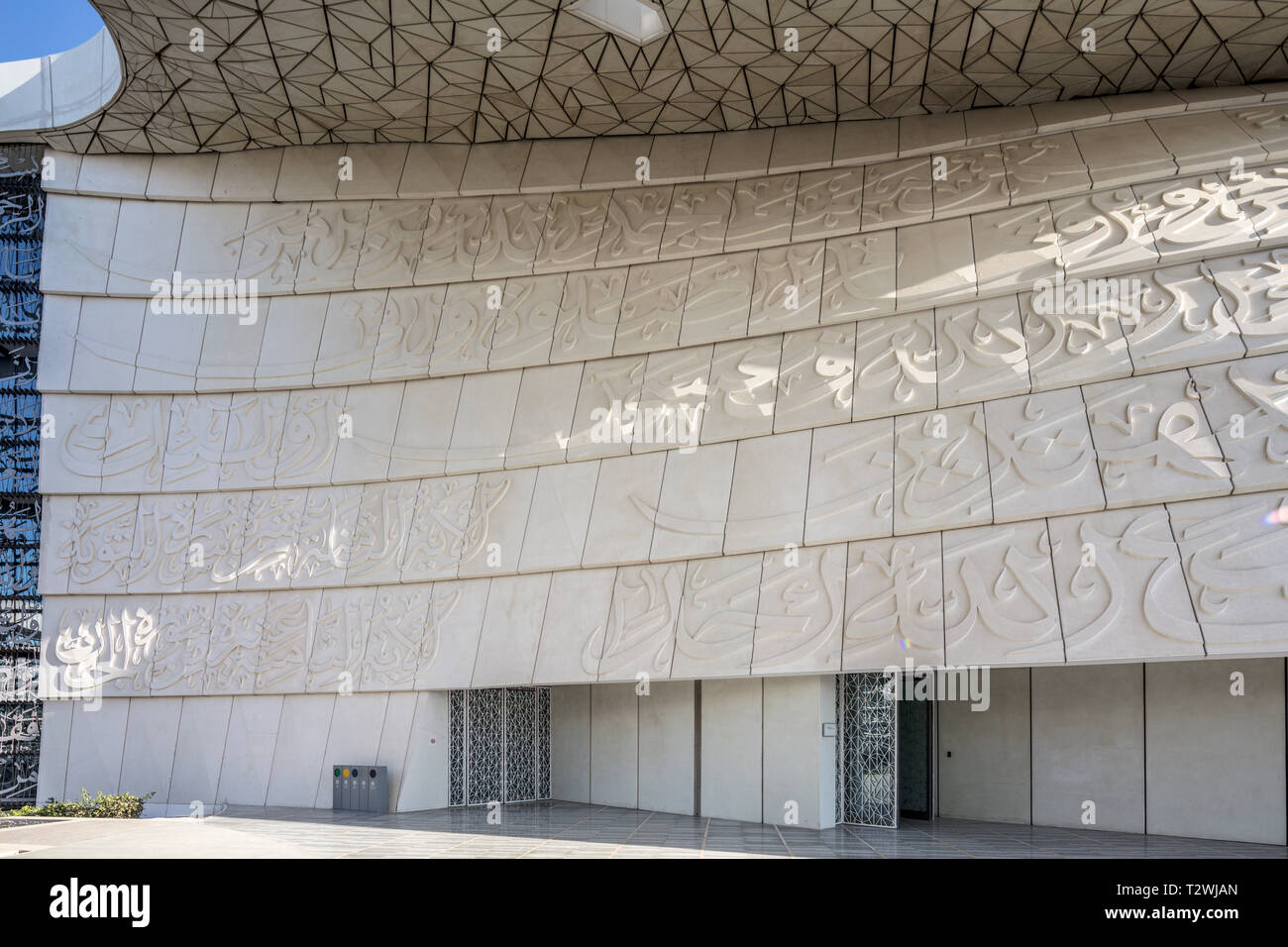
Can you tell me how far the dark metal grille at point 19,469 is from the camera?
48.9 feet

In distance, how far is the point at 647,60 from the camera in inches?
499

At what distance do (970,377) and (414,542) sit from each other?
757 cm

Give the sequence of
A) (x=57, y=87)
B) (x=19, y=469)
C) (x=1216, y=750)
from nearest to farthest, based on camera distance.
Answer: (x=1216, y=750), (x=57, y=87), (x=19, y=469)

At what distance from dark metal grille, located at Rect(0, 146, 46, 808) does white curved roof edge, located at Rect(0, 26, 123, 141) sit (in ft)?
1.78

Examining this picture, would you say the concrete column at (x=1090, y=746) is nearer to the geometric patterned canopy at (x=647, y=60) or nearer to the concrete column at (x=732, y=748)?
the concrete column at (x=732, y=748)

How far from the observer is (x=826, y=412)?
39.9ft

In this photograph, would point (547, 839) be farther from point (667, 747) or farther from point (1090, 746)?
point (1090, 746)

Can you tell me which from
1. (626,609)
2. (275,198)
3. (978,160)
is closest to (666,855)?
(626,609)

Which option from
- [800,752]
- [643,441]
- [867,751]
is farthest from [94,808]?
[867,751]

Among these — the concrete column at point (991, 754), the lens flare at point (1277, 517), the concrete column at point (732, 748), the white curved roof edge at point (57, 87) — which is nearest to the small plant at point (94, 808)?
the concrete column at point (732, 748)

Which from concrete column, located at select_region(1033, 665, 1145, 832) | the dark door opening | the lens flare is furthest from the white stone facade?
the dark door opening

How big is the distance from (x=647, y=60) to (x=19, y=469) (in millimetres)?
11220

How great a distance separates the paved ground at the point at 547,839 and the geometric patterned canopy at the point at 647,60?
8868 millimetres
